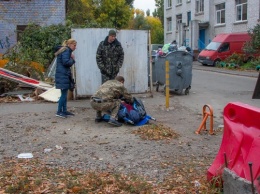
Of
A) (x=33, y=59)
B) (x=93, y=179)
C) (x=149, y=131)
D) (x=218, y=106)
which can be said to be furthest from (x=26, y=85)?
(x=93, y=179)

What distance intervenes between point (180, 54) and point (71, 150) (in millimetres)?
7393

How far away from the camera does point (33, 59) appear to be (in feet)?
53.6

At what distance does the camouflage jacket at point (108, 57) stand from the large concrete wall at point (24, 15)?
14261 mm

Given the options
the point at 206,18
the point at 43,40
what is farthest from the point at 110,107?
the point at 206,18

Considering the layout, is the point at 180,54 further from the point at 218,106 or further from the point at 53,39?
the point at 53,39

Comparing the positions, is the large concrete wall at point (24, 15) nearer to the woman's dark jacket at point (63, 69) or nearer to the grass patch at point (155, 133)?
the woman's dark jacket at point (63, 69)

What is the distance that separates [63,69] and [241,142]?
5.50 metres

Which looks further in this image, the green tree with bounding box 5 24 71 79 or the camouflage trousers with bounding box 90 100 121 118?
the green tree with bounding box 5 24 71 79

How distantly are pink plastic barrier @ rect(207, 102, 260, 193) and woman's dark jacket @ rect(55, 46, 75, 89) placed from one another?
16.3ft

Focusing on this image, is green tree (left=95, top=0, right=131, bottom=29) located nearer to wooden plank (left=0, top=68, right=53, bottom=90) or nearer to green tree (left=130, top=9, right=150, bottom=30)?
green tree (left=130, top=9, right=150, bottom=30)

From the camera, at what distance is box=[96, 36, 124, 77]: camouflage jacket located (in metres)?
10.1

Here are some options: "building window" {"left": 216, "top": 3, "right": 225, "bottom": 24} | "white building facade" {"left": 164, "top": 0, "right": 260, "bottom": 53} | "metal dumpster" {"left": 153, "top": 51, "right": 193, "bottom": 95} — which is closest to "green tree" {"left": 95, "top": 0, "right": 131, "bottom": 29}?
"white building facade" {"left": 164, "top": 0, "right": 260, "bottom": 53}

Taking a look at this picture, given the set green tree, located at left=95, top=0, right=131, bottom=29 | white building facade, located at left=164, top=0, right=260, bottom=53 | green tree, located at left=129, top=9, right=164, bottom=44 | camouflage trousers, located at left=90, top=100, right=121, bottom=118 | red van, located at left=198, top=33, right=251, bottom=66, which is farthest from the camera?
green tree, located at left=129, top=9, right=164, bottom=44

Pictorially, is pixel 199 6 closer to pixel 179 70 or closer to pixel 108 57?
pixel 179 70
